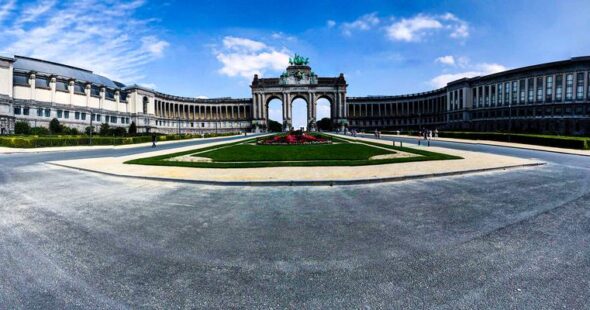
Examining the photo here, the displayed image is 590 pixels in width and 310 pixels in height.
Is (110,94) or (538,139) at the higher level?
(110,94)

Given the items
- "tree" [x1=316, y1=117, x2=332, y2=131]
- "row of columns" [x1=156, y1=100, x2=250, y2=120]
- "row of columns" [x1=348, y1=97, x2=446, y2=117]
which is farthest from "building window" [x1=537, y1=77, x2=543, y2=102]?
"row of columns" [x1=156, y1=100, x2=250, y2=120]

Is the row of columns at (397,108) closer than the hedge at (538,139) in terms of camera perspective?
No

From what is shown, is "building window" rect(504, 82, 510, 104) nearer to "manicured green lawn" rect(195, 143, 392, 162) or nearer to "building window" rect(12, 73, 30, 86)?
"manicured green lawn" rect(195, 143, 392, 162)

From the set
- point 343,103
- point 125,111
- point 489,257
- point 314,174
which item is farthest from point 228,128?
point 489,257

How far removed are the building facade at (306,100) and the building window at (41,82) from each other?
0.73ft

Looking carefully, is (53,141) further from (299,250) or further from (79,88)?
(79,88)

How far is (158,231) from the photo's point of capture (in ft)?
21.4

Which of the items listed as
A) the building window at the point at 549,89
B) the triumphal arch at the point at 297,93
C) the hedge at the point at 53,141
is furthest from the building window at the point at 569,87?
the hedge at the point at 53,141

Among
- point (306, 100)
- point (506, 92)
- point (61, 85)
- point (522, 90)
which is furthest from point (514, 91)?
point (61, 85)

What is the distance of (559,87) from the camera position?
270ft

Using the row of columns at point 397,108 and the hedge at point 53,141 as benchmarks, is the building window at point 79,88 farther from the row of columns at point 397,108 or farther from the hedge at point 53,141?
the row of columns at point 397,108

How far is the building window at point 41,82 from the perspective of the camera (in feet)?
256

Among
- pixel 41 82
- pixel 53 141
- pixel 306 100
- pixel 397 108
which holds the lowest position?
pixel 53 141

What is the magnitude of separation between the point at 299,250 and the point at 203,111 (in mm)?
137942
